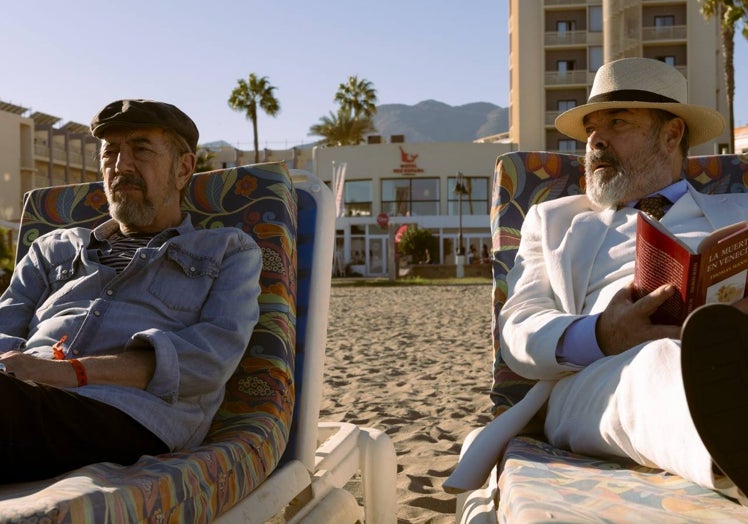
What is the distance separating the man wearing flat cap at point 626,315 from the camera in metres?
1.62

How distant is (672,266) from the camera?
2.16 meters

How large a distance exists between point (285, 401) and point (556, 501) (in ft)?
3.55

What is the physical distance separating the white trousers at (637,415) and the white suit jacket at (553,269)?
15 centimetres

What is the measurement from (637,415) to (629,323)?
429mm

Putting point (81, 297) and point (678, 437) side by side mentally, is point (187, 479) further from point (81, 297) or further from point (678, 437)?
point (678, 437)

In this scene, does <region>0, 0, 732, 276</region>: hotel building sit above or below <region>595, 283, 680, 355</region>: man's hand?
above

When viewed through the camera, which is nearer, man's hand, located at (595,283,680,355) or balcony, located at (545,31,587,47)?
man's hand, located at (595,283,680,355)

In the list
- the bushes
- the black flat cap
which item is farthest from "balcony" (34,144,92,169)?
the black flat cap

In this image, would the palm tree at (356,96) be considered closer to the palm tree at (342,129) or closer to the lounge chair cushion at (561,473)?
the palm tree at (342,129)

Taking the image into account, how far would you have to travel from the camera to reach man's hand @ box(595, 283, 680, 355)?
88.7 inches

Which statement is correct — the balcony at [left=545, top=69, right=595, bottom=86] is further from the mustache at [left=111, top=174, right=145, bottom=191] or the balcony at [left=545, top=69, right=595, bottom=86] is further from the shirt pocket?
the shirt pocket

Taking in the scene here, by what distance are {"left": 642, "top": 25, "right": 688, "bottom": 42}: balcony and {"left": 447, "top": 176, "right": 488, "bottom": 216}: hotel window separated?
435 inches

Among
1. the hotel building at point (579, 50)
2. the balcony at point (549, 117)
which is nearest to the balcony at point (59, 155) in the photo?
the hotel building at point (579, 50)

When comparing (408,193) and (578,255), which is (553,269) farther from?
(408,193)
